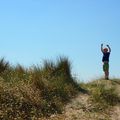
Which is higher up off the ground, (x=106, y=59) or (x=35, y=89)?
(x=106, y=59)

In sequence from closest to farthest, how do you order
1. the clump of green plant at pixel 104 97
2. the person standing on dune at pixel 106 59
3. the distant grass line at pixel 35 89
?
the distant grass line at pixel 35 89 < the clump of green plant at pixel 104 97 < the person standing on dune at pixel 106 59

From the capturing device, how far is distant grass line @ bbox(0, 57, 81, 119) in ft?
44.6

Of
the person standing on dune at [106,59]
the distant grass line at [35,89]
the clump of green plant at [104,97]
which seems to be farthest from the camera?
the person standing on dune at [106,59]

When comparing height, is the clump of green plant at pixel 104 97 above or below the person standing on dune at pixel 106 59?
below

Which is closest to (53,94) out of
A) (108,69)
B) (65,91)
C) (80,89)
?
(65,91)

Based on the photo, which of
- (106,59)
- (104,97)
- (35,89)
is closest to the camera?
(35,89)

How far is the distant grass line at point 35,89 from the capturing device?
13.6 m

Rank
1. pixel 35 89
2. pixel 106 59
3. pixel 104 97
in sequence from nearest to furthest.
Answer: pixel 35 89
pixel 104 97
pixel 106 59

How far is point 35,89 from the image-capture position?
49.0 ft

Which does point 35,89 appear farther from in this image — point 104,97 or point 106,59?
point 106,59

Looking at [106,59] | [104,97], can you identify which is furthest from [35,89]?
[106,59]

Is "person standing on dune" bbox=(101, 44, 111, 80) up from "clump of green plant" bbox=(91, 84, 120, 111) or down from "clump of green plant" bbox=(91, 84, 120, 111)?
up

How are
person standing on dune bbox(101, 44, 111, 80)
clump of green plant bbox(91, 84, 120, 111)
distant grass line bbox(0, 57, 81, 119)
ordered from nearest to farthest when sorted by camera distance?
distant grass line bbox(0, 57, 81, 119)
clump of green plant bbox(91, 84, 120, 111)
person standing on dune bbox(101, 44, 111, 80)

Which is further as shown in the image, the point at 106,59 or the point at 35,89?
the point at 106,59
